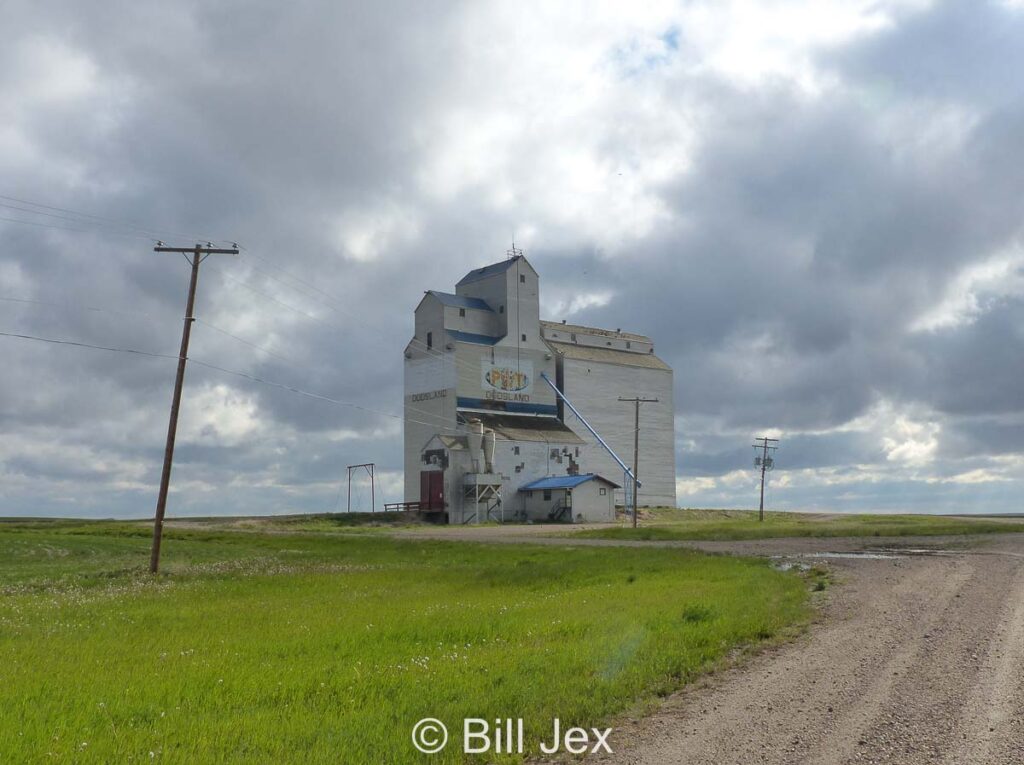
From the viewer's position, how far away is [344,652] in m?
13.5

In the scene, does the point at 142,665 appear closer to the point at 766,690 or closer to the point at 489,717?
the point at 489,717

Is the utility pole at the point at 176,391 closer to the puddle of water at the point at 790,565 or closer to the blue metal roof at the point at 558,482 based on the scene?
the puddle of water at the point at 790,565

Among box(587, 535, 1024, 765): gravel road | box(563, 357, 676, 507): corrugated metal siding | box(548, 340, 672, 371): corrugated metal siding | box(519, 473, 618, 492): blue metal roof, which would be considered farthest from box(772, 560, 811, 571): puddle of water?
box(548, 340, 672, 371): corrugated metal siding

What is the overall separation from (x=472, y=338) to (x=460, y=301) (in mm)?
4040

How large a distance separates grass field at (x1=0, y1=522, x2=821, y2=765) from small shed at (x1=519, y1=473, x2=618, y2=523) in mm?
52269

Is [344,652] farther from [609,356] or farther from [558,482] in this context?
[609,356]

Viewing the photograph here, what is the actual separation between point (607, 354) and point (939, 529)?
48.9 metres

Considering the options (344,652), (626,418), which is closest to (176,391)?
(344,652)

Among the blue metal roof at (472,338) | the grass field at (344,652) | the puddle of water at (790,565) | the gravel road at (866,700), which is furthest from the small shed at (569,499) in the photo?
the gravel road at (866,700)

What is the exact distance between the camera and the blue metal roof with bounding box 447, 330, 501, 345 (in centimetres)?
8489

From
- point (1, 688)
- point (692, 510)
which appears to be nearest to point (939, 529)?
point (692, 510)

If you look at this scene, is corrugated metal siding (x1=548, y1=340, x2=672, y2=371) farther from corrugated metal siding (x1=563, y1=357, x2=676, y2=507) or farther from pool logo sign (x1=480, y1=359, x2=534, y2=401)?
pool logo sign (x1=480, y1=359, x2=534, y2=401)

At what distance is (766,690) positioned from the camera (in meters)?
10.6

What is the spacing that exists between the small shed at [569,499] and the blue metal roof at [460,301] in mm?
17737
